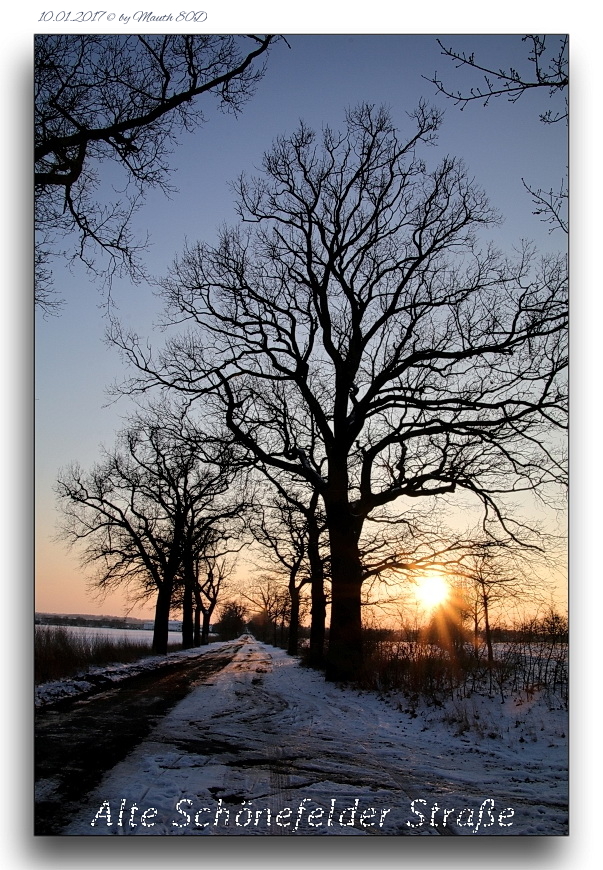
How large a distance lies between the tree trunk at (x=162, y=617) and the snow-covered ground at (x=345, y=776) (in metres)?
8.64

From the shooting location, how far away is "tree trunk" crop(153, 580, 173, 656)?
1625 cm

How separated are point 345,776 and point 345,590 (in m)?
4.94

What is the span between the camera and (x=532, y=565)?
7.21 meters

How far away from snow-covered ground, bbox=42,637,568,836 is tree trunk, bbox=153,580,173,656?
340 inches

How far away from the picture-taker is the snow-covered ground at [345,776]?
5.31 metres

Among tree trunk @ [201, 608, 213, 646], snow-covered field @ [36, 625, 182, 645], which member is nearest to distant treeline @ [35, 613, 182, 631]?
snow-covered field @ [36, 625, 182, 645]

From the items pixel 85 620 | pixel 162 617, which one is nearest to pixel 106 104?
pixel 85 620

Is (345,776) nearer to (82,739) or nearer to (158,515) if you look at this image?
(82,739)

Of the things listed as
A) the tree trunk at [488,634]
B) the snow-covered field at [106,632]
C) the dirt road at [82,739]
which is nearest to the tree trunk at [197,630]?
the snow-covered field at [106,632]

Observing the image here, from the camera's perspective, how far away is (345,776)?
19.3ft

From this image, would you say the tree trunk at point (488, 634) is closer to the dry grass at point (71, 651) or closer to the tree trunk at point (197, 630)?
the dry grass at point (71, 651)

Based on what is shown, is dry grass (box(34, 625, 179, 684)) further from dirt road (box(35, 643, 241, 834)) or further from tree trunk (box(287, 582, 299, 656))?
tree trunk (box(287, 582, 299, 656))
